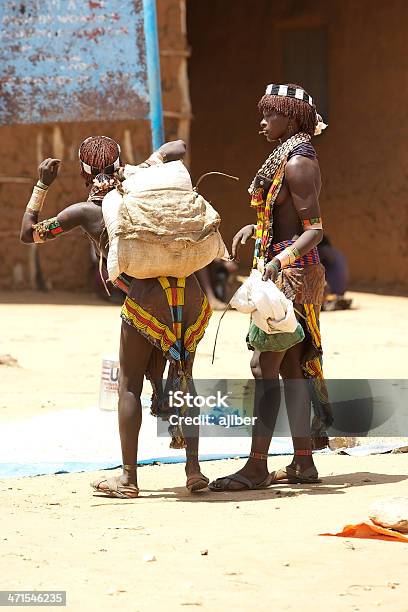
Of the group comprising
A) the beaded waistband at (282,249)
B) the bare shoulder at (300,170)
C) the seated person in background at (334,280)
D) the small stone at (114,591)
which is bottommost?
the seated person in background at (334,280)

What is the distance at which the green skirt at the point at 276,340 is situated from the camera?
16.6 ft

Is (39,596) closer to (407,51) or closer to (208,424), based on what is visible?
(208,424)

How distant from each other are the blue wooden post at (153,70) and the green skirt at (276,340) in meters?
7.89

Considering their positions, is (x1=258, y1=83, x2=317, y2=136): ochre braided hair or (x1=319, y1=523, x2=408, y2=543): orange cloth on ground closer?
(x1=319, y1=523, x2=408, y2=543): orange cloth on ground

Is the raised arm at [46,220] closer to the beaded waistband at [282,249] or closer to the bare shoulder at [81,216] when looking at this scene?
the bare shoulder at [81,216]

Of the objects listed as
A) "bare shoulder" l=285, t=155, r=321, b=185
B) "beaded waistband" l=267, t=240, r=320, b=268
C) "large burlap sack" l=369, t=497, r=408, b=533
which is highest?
"bare shoulder" l=285, t=155, r=321, b=185

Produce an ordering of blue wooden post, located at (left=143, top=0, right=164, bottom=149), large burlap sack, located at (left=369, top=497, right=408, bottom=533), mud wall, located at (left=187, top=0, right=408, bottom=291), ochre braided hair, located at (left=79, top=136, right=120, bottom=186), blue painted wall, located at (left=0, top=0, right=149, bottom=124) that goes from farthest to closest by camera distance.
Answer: mud wall, located at (left=187, top=0, right=408, bottom=291) < blue painted wall, located at (left=0, top=0, right=149, bottom=124) < blue wooden post, located at (left=143, top=0, right=164, bottom=149) < ochre braided hair, located at (left=79, top=136, right=120, bottom=186) < large burlap sack, located at (left=369, top=497, right=408, bottom=533)

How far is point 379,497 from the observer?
486 centimetres

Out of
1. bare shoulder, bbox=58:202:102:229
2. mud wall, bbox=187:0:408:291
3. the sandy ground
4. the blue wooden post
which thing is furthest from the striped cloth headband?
mud wall, bbox=187:0:408:291

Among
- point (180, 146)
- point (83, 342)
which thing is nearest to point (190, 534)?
point (180, 146)

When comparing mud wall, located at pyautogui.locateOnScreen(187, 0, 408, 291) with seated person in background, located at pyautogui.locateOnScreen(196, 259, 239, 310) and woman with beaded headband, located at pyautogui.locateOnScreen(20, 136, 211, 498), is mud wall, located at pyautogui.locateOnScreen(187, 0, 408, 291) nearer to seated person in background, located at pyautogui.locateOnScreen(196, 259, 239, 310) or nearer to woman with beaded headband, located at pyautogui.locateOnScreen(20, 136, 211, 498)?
seated person in background, located at pyautogui.locateOnScreen(196, 259, 239, 310)

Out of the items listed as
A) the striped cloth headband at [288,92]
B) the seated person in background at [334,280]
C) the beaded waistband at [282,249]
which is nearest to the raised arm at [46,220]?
the beaded waistband at [282,249]

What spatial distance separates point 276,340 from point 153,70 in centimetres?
806

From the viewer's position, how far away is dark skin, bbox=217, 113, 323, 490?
507cm
